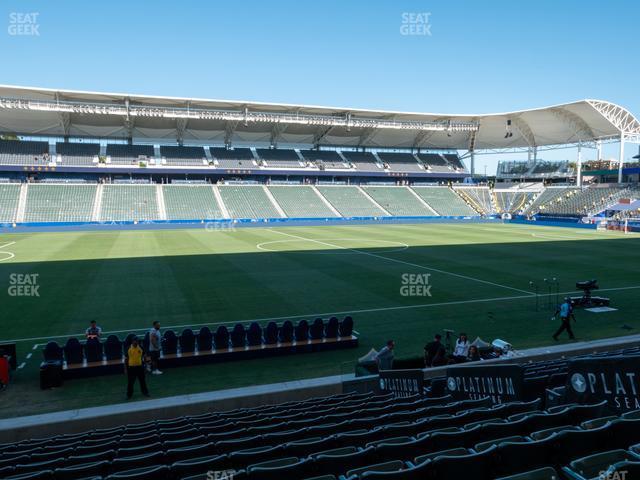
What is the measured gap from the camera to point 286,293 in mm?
21906

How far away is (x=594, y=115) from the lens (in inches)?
2447

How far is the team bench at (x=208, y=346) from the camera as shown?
12461 mm

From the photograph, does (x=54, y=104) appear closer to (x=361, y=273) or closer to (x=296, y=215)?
(x=296, y=215)

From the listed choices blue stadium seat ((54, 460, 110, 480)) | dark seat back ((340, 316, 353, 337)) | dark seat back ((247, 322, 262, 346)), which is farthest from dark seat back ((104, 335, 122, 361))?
blue stadium seat ((54, 460, 110, 480))

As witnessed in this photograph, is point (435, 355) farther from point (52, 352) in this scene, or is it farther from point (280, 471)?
point (52, 352)

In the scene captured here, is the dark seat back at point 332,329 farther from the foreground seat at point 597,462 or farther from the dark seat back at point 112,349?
the foreground seat at point 597,462

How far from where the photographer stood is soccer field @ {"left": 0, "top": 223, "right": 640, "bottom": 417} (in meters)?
13.1

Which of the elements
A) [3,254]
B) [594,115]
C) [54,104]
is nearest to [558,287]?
[3,254]

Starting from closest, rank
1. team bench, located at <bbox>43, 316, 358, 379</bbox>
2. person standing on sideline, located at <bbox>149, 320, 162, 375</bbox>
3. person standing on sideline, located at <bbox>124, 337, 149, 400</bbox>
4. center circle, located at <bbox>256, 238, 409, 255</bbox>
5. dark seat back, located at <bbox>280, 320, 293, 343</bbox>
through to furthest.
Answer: person standing on sideline, located at <bbox>124, 337, 149, 400</bbox>, team bench, located at <bbox>43, 316, 358, 379</bbox>, person standing on sideline, located at <bbox>149, 320, 162, 375</bbox>, dark seat back, located at <bbox>280, 320, 293, 343</bbox>, center circle, located at <bbox>256, 238, 409, 255</bbox>

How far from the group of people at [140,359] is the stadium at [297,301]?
6 centimetres

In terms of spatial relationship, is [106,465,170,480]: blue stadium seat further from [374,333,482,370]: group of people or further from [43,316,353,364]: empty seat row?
[43,316,353,364]: empty seat row

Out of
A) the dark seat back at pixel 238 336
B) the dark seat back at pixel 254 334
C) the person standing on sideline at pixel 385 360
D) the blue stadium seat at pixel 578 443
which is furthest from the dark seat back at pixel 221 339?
the blue stadium seat at pixel 578 443

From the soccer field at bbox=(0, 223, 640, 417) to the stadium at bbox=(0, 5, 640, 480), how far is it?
6.2 inches

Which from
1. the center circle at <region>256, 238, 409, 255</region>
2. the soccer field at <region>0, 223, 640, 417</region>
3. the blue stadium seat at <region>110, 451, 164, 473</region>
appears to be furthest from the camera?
the center circle at <region>256, 238, 409, 255</region>
